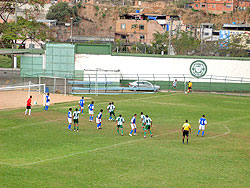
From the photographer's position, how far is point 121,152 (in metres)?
28.1

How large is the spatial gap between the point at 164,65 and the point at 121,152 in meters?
40.5

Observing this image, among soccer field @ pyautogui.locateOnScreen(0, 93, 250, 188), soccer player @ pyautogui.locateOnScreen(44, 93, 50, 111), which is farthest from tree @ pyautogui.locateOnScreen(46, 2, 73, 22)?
soccer player @ pyautogui.locateOnScreen(44, 93, 50, 111)

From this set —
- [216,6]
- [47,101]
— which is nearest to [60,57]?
[47,101]

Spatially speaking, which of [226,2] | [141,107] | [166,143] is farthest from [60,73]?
[226,2]

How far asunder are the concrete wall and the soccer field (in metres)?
21.2

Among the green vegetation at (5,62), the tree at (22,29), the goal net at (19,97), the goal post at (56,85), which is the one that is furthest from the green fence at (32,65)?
the green vegetation at (5,62)

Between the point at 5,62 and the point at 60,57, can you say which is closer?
the point at 60,57

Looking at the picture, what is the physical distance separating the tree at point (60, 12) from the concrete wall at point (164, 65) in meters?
86.9

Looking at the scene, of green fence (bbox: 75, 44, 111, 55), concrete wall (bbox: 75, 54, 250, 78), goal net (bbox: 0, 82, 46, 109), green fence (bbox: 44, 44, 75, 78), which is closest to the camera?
goal net (bbox: 0, 82, 46, 109)

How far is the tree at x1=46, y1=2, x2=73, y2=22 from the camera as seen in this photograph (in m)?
149

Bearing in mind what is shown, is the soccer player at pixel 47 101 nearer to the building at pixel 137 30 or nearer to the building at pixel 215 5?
the building at pixel 137 30

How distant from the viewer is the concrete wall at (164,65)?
6700cm

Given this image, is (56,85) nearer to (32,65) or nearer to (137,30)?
(32,65)

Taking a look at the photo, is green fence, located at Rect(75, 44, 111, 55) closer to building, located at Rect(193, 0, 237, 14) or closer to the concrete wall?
the concrete wall
